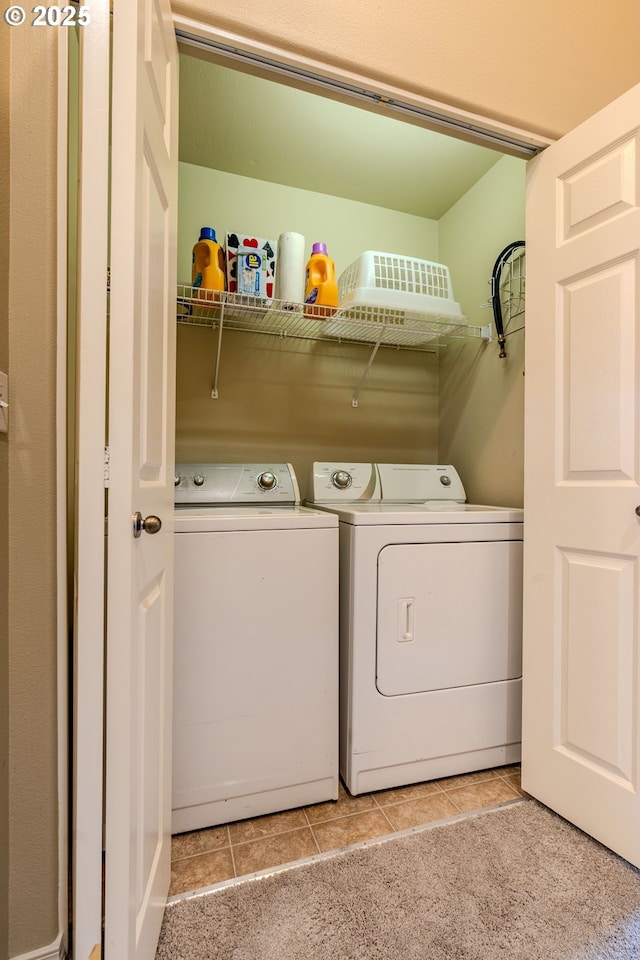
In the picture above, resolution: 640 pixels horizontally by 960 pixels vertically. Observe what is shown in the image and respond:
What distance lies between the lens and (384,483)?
2049 mm

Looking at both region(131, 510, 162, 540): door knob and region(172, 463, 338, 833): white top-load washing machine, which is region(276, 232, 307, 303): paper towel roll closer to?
region(172, 463, 338, 833): white top-load washing machine

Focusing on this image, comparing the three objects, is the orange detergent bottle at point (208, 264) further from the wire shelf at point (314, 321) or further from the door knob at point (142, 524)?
the door knob at point (142, 524)

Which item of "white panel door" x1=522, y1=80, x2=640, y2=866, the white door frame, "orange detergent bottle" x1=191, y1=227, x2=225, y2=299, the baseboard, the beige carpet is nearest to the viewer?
the white door frame

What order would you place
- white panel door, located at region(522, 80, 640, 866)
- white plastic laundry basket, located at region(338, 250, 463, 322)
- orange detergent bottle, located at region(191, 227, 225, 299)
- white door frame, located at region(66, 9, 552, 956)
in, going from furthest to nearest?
white plastic laundry basket, located at region(338, 250, 463, 322) < orange detergent bottle, located at region(191, 227, 225, 299) < white panel door, located at region(522, 80, 640, 866) < white door frame, located at region(66, 9, 552, 956)

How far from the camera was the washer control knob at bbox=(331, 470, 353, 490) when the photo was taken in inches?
77.6

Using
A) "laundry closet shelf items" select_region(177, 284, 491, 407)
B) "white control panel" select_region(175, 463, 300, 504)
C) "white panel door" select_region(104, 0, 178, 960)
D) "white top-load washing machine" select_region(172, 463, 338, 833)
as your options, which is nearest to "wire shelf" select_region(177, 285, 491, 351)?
"laundry closet shelf items" select_region(177, 284, 491, 407)

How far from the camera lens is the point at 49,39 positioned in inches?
31.4

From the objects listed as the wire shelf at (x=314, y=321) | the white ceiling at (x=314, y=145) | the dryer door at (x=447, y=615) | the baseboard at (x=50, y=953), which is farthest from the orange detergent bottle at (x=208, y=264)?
the baseboard at (x=50, y=953)

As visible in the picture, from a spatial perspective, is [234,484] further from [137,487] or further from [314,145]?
[314,145]

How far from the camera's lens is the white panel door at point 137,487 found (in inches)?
26.3

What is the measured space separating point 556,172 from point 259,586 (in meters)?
1.56

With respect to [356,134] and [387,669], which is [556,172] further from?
[387,669]

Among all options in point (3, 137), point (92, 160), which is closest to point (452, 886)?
point (92, 160)

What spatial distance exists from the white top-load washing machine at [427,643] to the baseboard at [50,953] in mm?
833
